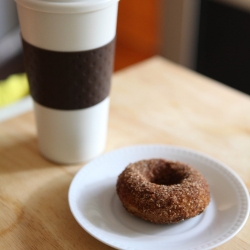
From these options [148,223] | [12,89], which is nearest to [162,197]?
[148,223]

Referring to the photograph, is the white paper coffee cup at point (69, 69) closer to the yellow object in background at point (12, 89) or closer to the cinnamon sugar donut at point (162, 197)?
the cinnamon sugar donut at point (162, 197)

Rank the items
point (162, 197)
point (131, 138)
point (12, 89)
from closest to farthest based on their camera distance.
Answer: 1. point (162, 197)
2. point (131, 138)
3. point (12, 89)

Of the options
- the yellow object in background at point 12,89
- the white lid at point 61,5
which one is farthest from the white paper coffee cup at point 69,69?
the yellow object in background at point 12,89

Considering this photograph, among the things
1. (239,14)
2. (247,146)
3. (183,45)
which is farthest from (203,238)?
(183,45)

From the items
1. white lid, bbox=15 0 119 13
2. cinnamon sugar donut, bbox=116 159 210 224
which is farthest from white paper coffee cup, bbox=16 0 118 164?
cinnamon sugar donut, bbox=116 159 210 224

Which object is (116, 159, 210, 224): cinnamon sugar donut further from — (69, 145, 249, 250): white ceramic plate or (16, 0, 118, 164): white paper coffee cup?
(16, 0, 118, 164): white paper coffee cup

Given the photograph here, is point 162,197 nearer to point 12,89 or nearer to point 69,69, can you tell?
point 69,69
